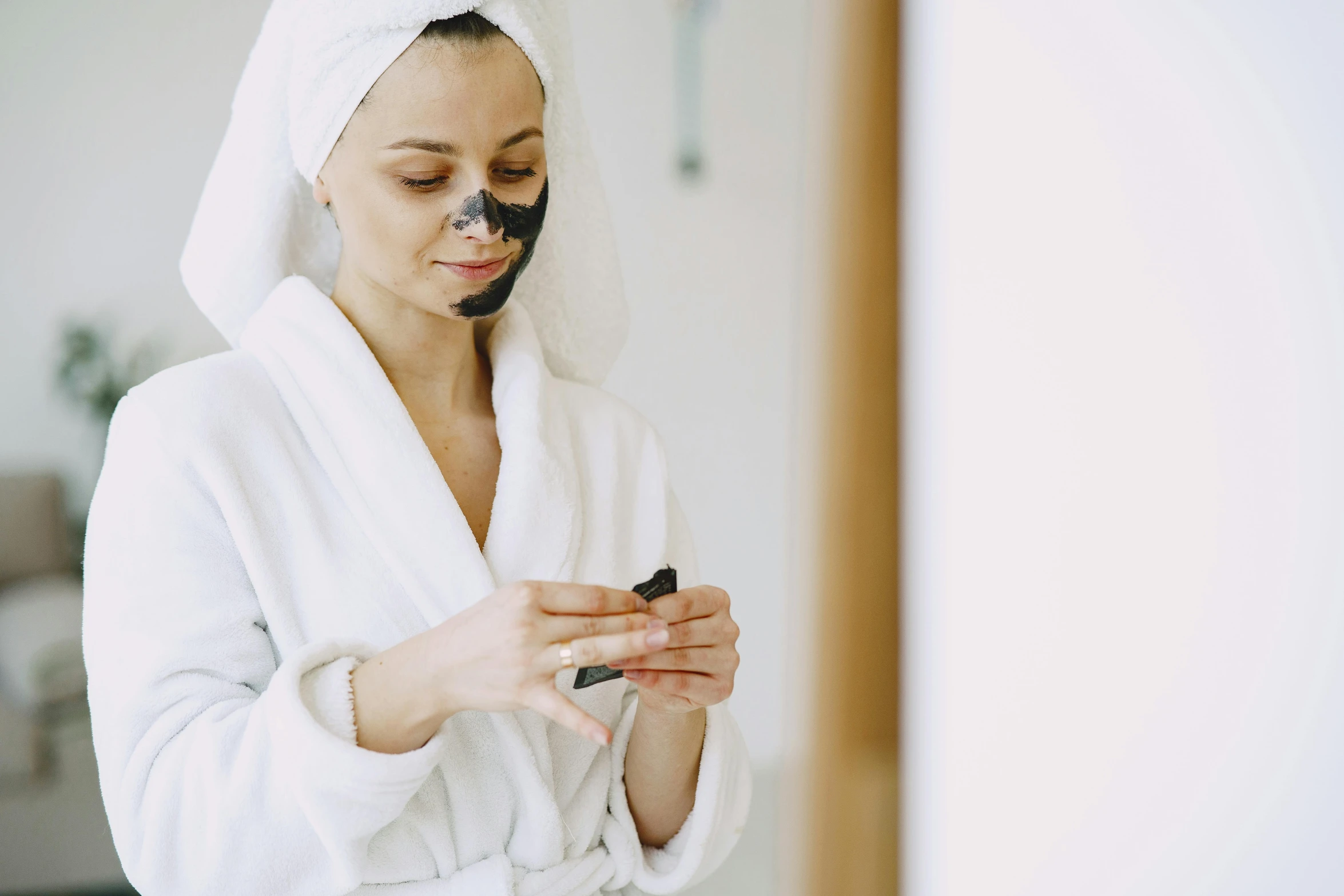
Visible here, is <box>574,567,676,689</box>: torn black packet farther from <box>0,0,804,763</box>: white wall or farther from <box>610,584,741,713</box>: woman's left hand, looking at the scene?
<box>0,0,804,763</box>: white wall

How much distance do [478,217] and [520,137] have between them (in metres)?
0.06

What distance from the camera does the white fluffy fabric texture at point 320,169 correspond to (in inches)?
25.3

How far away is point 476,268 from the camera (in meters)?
0.67

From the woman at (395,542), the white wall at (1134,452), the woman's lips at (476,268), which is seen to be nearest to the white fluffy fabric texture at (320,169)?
the woman at (395,542)

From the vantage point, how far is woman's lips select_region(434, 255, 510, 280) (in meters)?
0.67

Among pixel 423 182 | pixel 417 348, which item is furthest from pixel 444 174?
pixel 417 348

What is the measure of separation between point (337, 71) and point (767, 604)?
2.07 feet

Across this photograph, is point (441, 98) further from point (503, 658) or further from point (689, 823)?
point (689, 823)

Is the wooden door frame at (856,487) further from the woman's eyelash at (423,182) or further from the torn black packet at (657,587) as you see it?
the woman's eyelash at (423,182)

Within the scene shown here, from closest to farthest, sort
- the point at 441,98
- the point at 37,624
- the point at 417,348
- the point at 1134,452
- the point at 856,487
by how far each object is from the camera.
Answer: the point at 856,487 < the point at 1134,452 < the point at 441,98 < the point at 417,348 < the point at 37,624

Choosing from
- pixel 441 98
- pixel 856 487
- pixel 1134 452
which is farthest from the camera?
pixel 441 98

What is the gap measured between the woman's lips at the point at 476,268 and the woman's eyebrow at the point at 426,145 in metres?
0.07

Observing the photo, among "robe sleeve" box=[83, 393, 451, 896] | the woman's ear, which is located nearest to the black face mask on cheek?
the woman's ear

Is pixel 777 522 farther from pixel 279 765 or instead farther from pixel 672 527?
pixel 279 765
